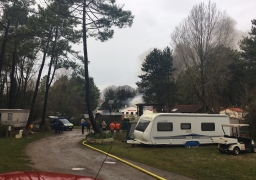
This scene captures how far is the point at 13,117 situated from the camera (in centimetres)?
2559

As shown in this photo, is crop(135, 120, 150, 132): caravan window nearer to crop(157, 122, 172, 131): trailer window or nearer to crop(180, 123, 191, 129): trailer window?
crop(157, 122, 172, 131): trailer window

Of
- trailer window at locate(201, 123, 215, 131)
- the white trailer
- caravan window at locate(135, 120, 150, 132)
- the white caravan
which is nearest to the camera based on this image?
the white caravan

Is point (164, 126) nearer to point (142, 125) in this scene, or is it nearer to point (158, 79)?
point (142, 125)

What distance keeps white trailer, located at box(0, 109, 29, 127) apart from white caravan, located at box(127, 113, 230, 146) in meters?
13.9

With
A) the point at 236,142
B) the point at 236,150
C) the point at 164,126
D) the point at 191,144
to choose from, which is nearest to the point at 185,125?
the point at 191,144

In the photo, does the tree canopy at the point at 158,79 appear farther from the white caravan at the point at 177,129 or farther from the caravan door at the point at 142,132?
the caravan door at the point at 142,132

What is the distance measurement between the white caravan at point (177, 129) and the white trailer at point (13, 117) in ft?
45.7

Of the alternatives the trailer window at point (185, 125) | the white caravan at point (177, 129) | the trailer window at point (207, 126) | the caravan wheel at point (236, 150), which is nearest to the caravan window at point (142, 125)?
the white caravan at point (177, 129)

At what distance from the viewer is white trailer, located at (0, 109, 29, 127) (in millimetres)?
24772

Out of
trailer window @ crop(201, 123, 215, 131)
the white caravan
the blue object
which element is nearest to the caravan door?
the white caravan

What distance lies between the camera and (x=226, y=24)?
31.9 metres

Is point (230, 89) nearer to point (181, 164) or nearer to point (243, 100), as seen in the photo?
point (243, 100)

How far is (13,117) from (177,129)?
55.6 feet

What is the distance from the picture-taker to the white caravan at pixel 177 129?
17.0m
